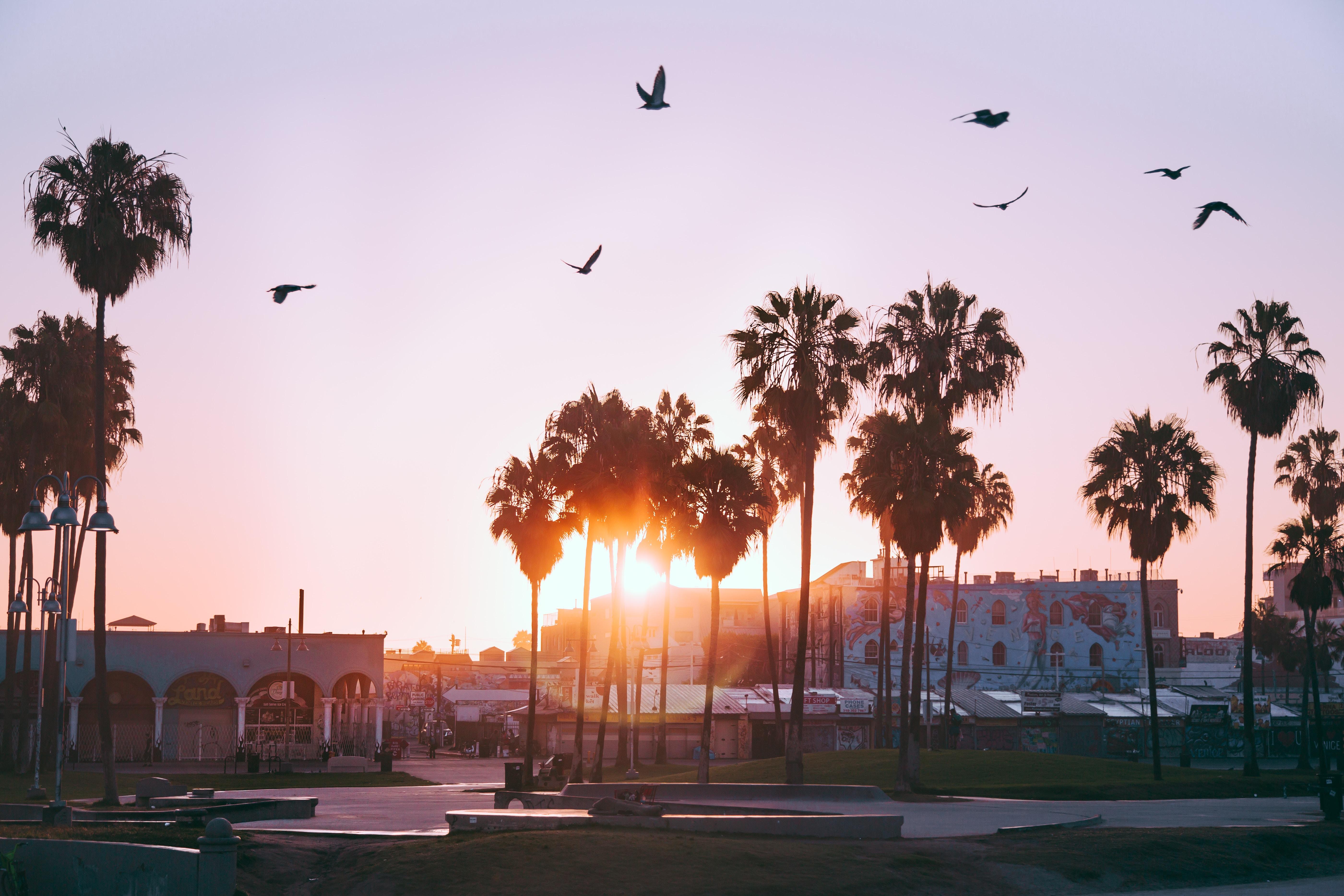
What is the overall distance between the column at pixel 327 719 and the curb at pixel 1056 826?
46478 millimetres

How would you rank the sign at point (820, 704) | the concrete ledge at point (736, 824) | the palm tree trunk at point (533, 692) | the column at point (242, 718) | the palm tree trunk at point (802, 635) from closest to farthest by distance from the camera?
the concrete ledge at point (736, 824), the palm tree trunk at point (802, 635), the palm tree trunk at point (533, 692), the column at point (242, 718), the sign at point (820, 704)

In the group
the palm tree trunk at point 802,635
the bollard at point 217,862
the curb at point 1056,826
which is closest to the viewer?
the bollard at point 217,862

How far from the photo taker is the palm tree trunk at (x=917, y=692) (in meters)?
38.0

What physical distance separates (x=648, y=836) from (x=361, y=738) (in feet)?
169

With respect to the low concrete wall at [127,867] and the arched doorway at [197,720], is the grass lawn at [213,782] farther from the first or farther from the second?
the low concrete wall at [127,867]

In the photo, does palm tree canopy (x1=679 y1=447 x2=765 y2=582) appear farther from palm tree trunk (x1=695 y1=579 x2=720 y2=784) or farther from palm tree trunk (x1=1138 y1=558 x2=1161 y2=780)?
palm tree trunk (x1=1138 y1=558 x2=1161 y2=780)

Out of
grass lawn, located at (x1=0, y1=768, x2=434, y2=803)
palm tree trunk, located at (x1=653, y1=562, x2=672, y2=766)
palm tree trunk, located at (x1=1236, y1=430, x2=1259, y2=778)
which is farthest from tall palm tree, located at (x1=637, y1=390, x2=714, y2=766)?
palm tree trunk, located at (x1=1236, y1=430, x2=1259, y2=778)

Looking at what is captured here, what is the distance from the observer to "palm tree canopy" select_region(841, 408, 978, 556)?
37.8 meters

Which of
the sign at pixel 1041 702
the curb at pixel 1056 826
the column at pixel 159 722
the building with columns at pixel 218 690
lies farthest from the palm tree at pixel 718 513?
the sign at pixel 1041 702

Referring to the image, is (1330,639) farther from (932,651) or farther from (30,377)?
(30,377)

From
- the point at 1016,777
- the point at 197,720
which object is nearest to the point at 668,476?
the point at 1016,777

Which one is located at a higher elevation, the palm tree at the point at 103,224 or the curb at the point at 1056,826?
the palm tree at the point at 103,224

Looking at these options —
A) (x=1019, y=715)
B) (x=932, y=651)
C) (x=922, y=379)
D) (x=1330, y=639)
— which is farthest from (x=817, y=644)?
(x=922, y=379)

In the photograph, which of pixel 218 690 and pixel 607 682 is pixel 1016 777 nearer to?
pixel 607 682
